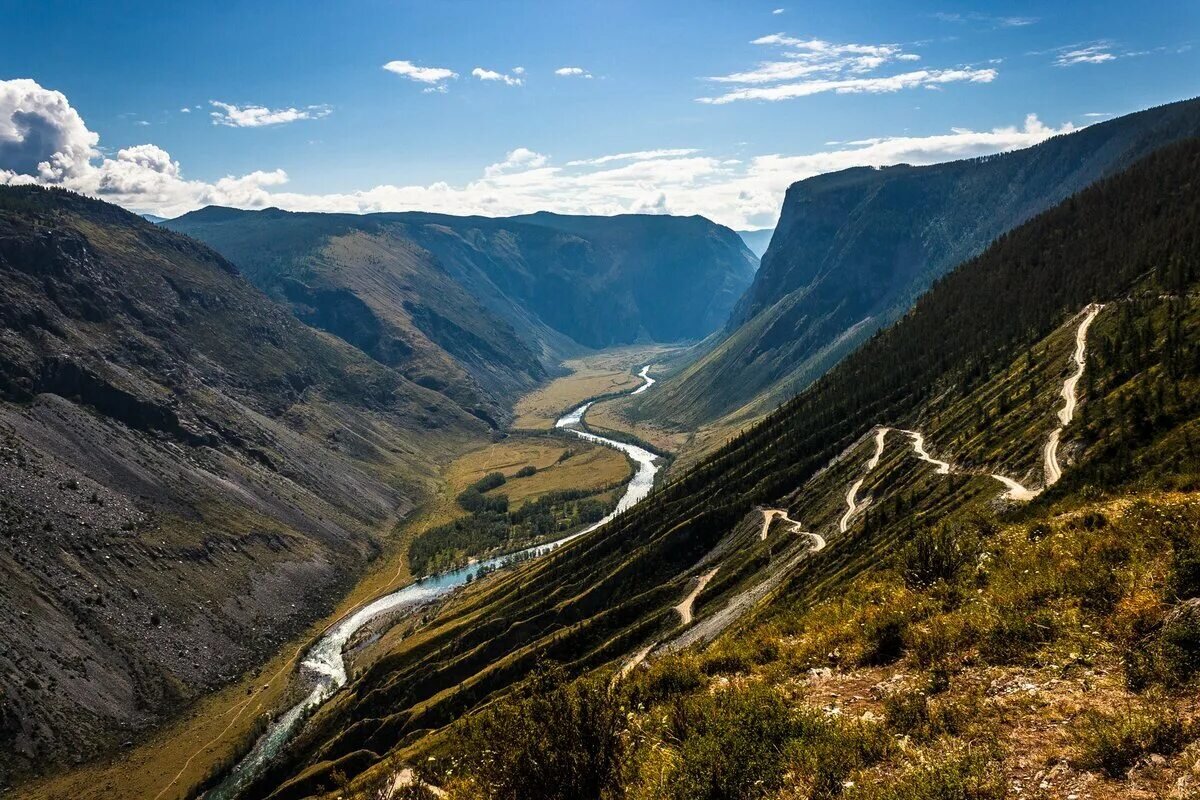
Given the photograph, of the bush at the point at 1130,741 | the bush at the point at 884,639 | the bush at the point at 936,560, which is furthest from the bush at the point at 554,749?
the bush at the point at 936,560

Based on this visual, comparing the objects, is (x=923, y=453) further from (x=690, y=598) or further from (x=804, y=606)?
(x=804, y=606)

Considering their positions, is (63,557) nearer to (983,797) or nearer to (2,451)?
(2,451)

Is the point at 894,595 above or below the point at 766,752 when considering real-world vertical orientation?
below

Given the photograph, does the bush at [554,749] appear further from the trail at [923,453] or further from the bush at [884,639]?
the trail at [923,453]

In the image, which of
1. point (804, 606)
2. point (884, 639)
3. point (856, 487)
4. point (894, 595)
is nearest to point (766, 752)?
point (884, 639)

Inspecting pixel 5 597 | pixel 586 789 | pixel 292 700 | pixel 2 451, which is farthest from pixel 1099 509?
pixel 2 451
